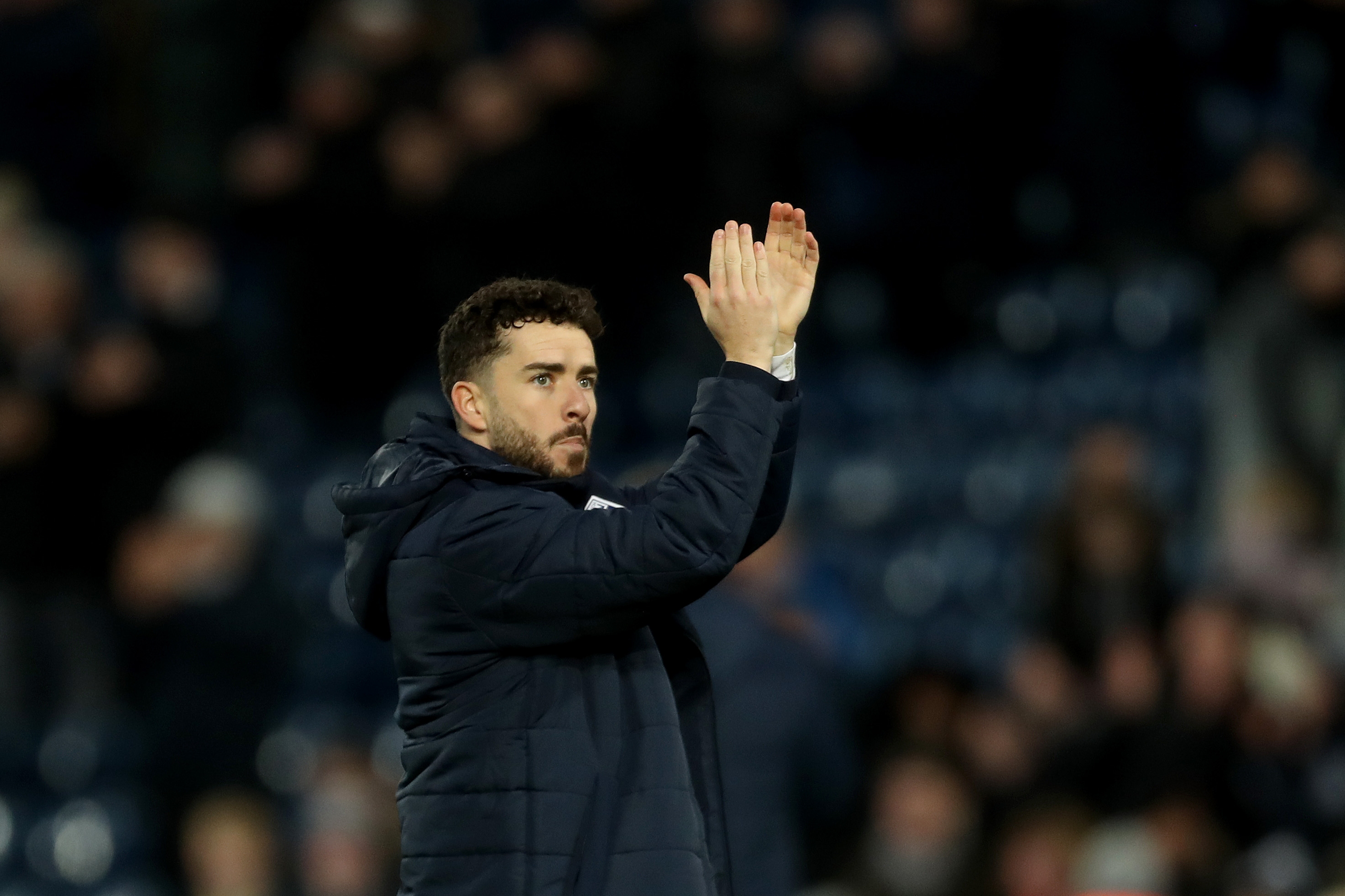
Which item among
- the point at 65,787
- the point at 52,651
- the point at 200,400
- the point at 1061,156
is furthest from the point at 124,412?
the point at 1061,156

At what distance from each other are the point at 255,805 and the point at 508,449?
424cm

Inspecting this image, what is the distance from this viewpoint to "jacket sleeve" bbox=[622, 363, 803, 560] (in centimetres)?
317

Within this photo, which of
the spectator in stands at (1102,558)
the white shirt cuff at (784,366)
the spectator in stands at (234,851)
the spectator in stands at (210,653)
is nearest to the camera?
the white shirt cuff at (784,366)

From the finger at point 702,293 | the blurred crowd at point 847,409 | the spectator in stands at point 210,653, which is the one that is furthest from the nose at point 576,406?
the spectator in stands at point 210,653

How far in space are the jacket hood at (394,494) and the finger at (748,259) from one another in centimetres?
44

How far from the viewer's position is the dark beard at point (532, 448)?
332 centimetres

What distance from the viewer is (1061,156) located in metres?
8.59

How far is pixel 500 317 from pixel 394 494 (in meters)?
0.34

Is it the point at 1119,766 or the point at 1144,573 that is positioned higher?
the point at 1144,573

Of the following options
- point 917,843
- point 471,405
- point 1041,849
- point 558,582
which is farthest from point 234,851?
point 558,582

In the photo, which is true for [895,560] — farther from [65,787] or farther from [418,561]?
[418,561]

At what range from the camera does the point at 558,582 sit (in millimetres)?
3102

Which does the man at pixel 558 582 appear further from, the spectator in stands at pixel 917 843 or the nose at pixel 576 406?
the spectator in stands at pixel 917 843

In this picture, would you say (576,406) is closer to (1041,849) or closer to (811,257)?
(811,257)
